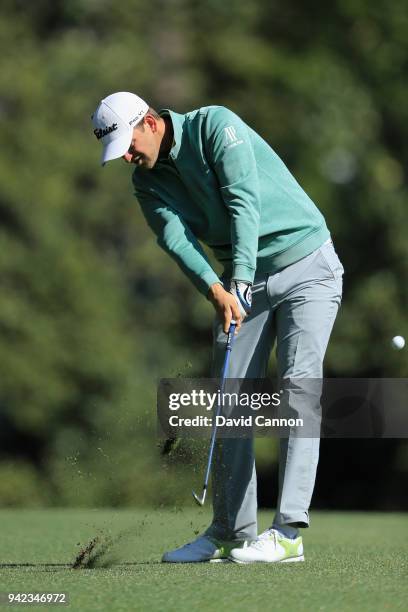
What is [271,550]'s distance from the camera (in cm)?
530

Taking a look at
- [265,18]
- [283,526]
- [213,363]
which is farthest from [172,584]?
[265,18]

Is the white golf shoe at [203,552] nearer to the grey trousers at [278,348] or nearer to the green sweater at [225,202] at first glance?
the grey trousers at [278,348]

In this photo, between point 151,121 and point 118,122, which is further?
point 151,121

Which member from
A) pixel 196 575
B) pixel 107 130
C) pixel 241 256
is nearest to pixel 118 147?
pixel 107 130

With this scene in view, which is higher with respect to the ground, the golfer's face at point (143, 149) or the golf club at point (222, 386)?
the golfer's face at point (143, 149)

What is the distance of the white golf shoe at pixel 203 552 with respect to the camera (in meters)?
5.51

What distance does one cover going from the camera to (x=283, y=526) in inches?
211

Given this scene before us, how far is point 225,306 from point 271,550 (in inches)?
39.8

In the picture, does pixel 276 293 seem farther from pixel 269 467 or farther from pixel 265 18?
pixel 265 18

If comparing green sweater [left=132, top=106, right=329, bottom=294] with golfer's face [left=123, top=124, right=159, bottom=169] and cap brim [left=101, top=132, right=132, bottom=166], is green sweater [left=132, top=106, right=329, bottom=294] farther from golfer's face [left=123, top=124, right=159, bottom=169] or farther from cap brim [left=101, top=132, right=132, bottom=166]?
cap brim [left=101, top=132, right=132, bottom=166]

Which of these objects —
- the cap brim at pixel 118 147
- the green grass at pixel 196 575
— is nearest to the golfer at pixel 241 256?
the cap brim at pixel 118 147

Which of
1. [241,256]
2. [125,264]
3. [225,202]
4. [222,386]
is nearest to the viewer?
[241,256]

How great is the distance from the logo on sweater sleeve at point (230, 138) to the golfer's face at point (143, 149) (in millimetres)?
317

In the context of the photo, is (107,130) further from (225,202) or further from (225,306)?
(225,306)
